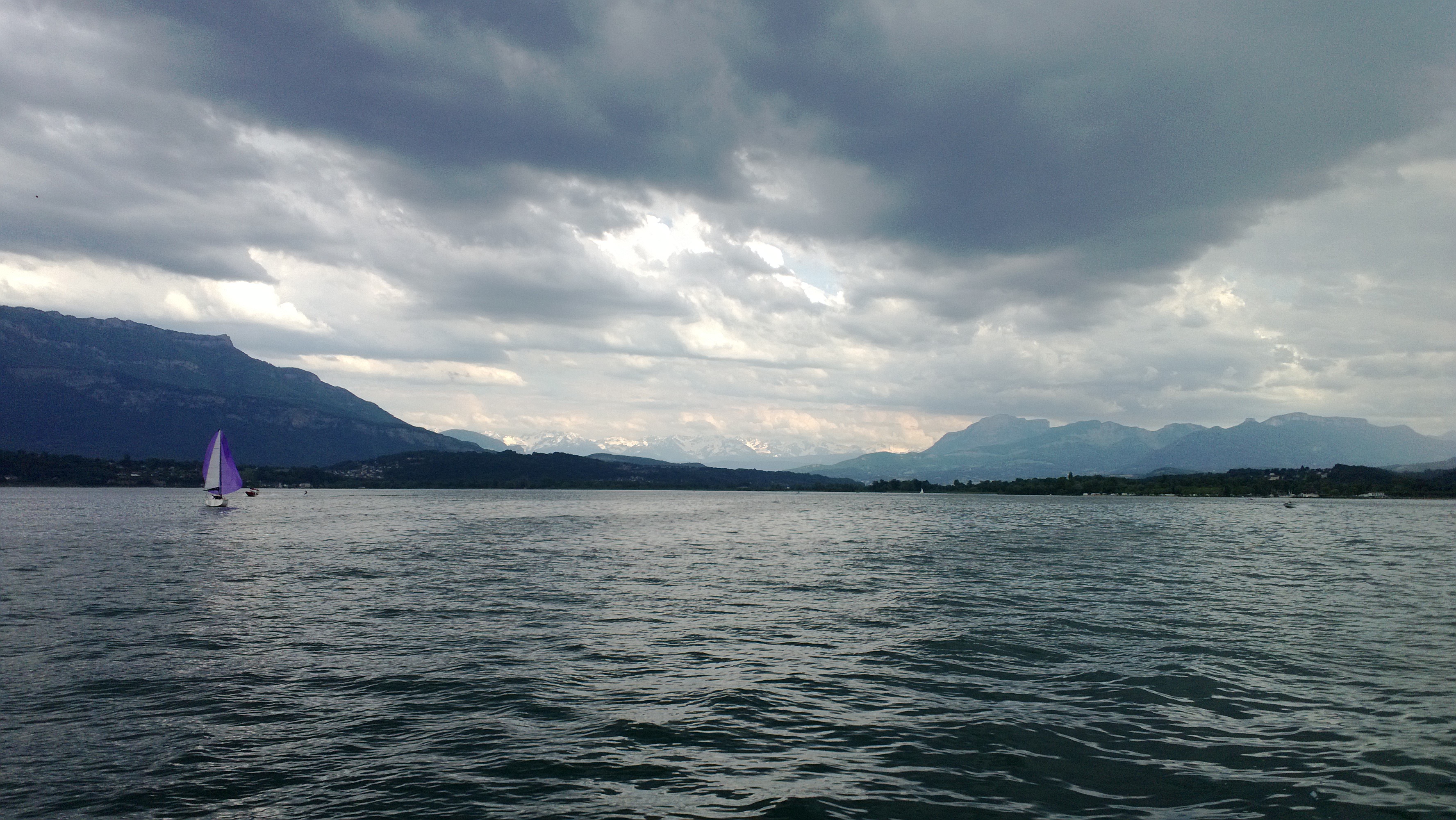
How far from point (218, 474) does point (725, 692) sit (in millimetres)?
178387

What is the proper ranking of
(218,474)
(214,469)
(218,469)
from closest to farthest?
(214,469) → (218,469) → (218,474)

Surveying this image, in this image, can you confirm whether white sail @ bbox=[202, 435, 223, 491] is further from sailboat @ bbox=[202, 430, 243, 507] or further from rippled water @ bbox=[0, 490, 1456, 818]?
rippled water @ bbox=[0, 490, 1456, 818]

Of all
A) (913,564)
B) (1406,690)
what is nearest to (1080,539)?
(913,564)

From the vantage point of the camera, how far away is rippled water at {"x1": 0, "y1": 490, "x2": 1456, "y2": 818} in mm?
17297

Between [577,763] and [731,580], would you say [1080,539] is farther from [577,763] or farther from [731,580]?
[577,763]

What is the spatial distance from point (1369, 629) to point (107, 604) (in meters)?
65.2

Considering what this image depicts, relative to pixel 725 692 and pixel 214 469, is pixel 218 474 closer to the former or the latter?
pixel 214 469

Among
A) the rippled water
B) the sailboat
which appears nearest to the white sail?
the sailboat

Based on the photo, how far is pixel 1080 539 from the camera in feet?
317

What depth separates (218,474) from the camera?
165250mm

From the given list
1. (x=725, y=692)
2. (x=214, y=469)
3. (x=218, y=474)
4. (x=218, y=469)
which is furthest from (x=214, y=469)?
(x=725, y=692)

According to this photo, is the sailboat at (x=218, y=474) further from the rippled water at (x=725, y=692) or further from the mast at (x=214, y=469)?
the rippled water at (x=725, y=692)

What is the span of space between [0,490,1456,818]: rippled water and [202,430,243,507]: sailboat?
114623mm

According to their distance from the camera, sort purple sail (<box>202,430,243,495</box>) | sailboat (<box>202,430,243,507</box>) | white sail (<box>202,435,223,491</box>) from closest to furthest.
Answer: sailboat (<box>202,430,243,507</box>)
purple sail (<box>202,430,243,495</box>)
white sail (<box>202,435,223,491</box>)
